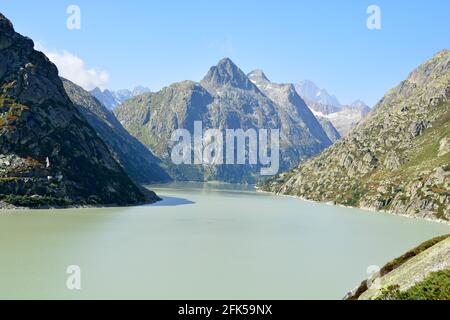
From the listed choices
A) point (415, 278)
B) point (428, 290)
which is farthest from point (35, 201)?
point (428, 290)

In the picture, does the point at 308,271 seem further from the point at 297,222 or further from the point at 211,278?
the point at 297,222

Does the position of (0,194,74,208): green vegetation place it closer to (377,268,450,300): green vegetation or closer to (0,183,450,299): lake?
(0,183,450,299): lake

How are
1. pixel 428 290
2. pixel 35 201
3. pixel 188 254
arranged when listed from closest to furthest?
pixel 428 290 < pixel 188 254 < pixel 35 201

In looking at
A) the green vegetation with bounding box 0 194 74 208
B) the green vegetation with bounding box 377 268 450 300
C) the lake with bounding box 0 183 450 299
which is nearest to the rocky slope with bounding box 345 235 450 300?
the green vegetation with bounding box 377 268 450 300

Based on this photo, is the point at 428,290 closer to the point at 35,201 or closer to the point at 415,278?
the point at 415,278

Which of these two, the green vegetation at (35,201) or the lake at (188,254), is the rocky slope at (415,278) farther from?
the green vegetation at (35,201)
